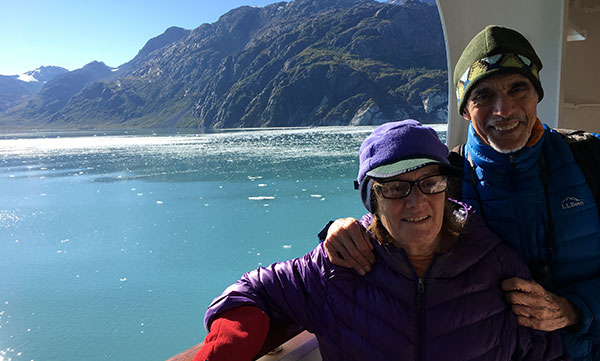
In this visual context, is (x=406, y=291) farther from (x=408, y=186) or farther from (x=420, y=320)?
(x=408, y=186)

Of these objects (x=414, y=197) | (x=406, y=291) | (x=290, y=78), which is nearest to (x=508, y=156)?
(x=414, y=197)

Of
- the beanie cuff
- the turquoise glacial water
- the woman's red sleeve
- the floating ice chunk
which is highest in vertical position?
the beanie cuff

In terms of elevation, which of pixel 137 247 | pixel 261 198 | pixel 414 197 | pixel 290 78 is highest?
pixel 290 78

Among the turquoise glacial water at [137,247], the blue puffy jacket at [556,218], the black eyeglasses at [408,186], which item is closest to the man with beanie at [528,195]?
the blue puffy jacket at [556,218]

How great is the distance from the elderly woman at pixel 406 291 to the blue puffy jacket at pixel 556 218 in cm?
11

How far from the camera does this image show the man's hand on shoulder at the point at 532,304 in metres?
0.89

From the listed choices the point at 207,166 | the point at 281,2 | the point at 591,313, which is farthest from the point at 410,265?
the point at 281,2

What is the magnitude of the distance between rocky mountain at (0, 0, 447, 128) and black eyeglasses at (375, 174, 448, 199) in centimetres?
5866

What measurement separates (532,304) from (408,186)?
381 mm

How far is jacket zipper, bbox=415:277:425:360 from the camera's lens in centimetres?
91

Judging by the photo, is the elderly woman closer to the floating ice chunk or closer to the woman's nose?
the woman's nose

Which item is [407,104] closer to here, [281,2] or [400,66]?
[400,66]

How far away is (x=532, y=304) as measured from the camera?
893 mm

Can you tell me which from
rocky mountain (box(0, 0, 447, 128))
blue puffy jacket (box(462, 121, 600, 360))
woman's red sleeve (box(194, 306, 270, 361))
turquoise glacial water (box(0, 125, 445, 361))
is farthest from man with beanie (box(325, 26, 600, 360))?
rocky mountain (box(0, 0, 447, 128))
